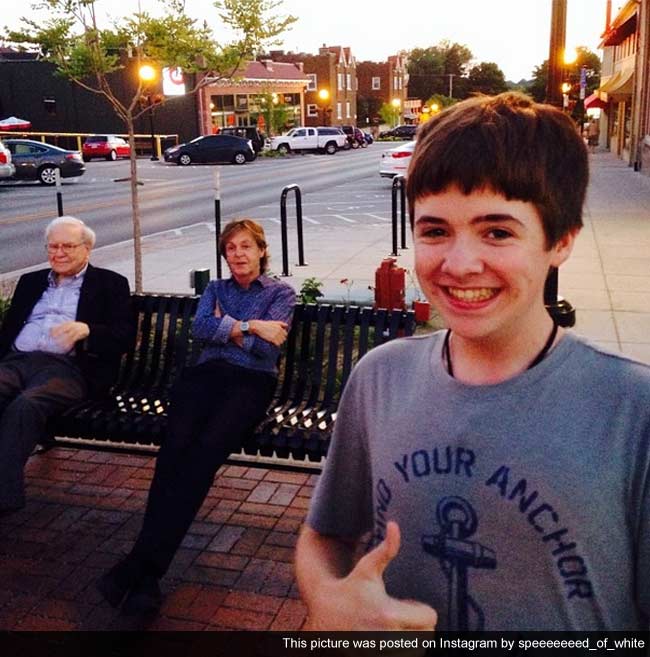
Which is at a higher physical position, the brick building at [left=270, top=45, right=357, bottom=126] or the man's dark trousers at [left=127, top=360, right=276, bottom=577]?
the brick building at [left=270, top=45, right=357, bottom=126]

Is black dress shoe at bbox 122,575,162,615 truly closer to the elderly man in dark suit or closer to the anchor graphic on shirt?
the elderly man in dark suit

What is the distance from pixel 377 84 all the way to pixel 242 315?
95.4m

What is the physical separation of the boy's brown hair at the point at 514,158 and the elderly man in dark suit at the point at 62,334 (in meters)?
3.28

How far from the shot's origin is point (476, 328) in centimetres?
140

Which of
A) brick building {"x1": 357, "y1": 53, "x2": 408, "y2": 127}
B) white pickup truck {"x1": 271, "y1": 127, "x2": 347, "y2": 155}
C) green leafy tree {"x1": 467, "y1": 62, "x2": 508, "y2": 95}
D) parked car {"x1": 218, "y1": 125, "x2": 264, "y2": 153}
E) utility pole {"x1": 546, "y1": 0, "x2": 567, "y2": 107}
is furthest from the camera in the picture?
green leafy tree {"x1": 467, "y1": 62, "x2": 508, "y2": 95}

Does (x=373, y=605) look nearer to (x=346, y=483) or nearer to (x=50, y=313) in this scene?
(x=346, y=483)

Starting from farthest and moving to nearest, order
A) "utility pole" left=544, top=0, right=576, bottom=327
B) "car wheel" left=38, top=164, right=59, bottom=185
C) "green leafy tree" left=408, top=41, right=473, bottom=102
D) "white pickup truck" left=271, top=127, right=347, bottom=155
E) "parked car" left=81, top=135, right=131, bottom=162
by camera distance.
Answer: "green leafy tree" left=408, top=41, right=473, bottom=102, "white pickup truck" left=271, top=127, right=347, bottom=155, "parked car" left=81, top=135, right=131, bottom=162, "car wheel" left=38, top=164, right=59, bottom=185, "utility pole" left=544, top=0, right=576, bottom=327

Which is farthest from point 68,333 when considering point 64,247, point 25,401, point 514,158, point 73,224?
point 514,158

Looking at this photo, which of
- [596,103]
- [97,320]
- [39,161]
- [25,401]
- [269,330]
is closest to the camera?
[25,401]

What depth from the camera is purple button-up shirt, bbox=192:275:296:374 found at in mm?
4285

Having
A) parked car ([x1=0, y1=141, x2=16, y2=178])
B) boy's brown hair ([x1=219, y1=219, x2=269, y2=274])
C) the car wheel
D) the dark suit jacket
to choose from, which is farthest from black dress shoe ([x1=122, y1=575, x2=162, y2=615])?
the car wheel

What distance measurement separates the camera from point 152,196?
23.8 m

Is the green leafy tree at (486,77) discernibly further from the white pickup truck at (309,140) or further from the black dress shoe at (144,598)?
the black dress shoe at (144,598)

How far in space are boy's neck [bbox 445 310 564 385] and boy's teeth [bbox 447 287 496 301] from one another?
81 millimetres
